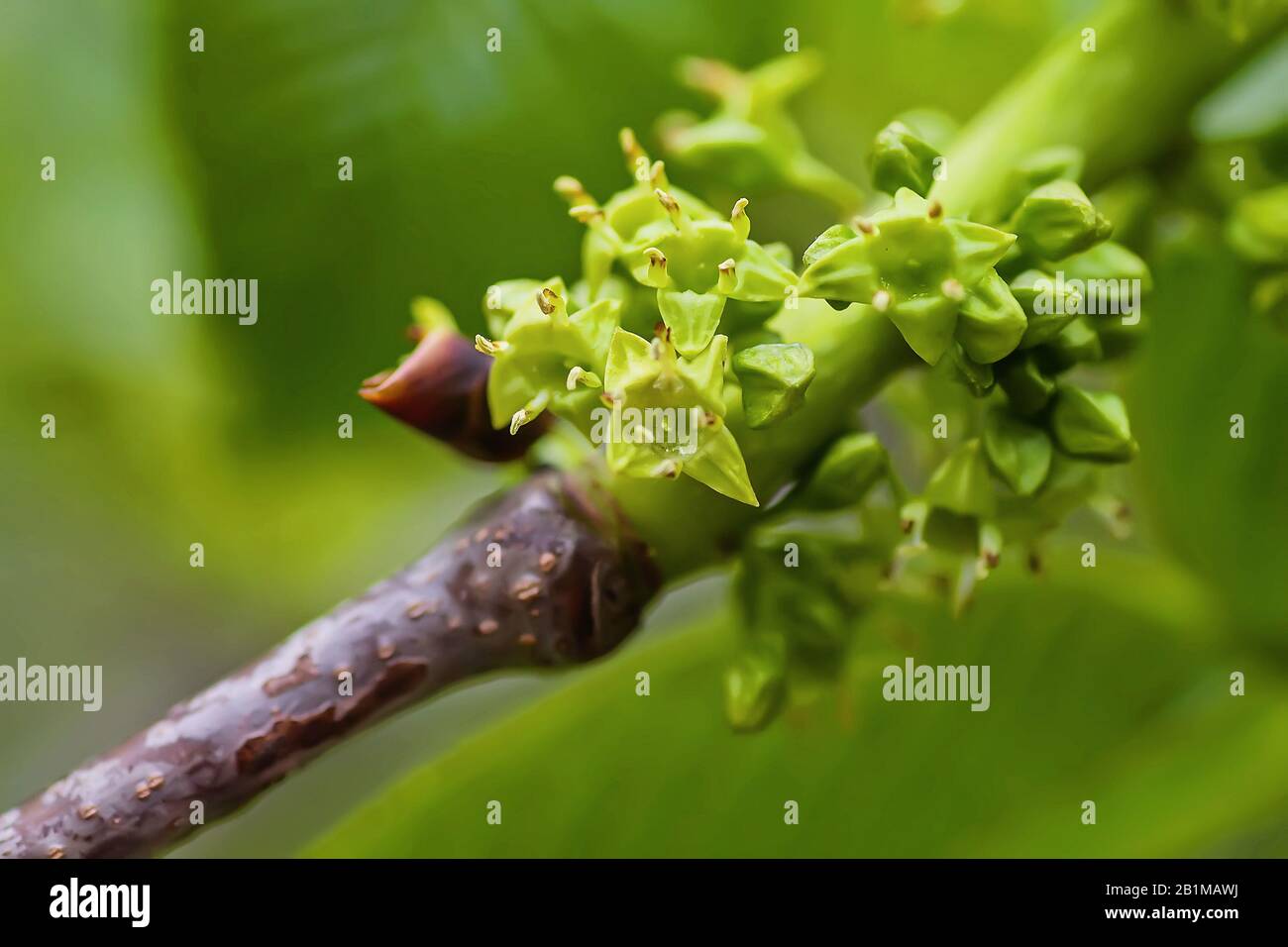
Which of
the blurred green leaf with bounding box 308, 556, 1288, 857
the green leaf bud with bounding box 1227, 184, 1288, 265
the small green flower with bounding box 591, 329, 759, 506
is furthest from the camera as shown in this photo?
the blurred green leaf with bounding box 308, 556, 1288, 857

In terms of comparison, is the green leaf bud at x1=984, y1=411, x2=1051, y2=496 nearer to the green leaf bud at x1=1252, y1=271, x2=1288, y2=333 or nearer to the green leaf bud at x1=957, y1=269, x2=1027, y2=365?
the green leaf bud at x1=957, y1=269, x2=1027, y2=365

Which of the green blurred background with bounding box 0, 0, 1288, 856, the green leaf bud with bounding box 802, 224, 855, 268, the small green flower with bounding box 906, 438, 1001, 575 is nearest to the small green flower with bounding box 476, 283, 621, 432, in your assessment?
the green leaf bud with bounding box 802, 224, 855, 268

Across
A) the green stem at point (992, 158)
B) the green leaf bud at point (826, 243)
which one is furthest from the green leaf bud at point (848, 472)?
the green leaf bud at point (826, 243)

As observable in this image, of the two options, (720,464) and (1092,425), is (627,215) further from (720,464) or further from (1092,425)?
(1092,425)

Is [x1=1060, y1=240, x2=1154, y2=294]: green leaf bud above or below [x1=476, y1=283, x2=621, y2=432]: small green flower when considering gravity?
above

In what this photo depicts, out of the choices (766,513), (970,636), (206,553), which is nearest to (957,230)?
(766,513)

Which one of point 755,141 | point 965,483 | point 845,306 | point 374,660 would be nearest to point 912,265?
point 845,306

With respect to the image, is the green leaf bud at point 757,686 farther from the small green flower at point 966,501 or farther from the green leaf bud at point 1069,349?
the green leaf bud at point 1069,349
